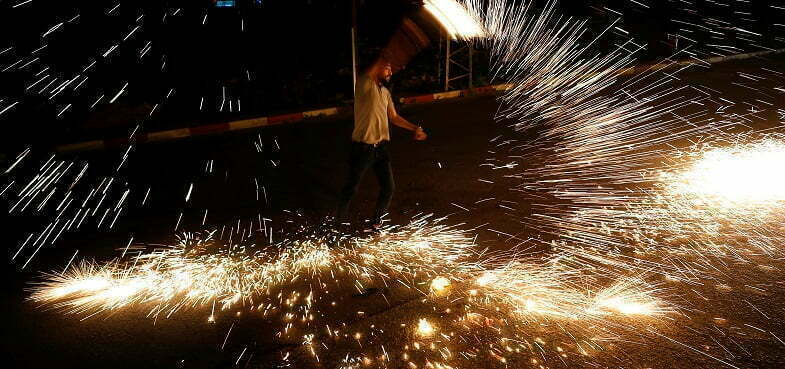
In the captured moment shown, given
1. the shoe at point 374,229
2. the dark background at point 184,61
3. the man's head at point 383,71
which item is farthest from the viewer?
the dark background at point 184,61

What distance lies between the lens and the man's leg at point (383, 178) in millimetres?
4938

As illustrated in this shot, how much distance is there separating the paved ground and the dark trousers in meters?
0.46

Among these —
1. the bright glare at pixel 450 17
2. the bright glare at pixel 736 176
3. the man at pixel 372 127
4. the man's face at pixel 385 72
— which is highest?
the bright glare at pixel 450 17

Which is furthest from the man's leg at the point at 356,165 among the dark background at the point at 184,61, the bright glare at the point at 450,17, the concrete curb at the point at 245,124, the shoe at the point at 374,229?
the concrete curb at the point at 245,124

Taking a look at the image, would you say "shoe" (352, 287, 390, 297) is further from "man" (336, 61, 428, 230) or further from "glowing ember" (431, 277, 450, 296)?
"man" (336, 61, 428, 230)

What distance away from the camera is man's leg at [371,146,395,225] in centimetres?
494

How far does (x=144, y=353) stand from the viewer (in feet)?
11.4

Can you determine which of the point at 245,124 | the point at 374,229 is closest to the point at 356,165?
the point at 374,229

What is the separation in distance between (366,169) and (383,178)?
0.24m

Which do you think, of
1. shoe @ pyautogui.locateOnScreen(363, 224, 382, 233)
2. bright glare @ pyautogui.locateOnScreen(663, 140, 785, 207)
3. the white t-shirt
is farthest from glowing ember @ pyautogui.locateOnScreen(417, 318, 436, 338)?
bright glare @ pyautogui.locateOnScreen(663, 140, 785, 207)

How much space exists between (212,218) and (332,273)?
1927 millimetres

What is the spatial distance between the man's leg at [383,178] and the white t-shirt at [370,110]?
0.57 feet

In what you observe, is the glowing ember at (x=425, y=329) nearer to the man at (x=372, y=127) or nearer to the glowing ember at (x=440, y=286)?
the glowing ember at (x=440, y=286)

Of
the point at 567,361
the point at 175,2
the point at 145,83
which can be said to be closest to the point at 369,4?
the point at 175,2
